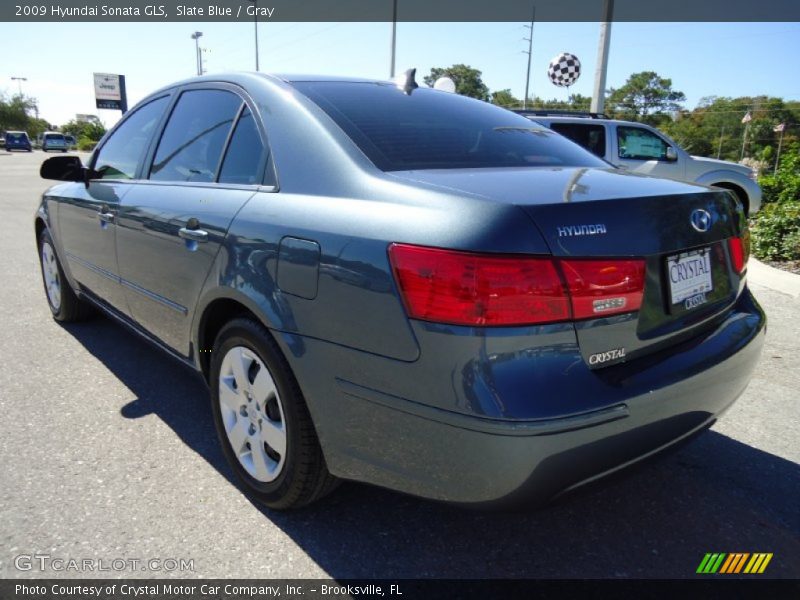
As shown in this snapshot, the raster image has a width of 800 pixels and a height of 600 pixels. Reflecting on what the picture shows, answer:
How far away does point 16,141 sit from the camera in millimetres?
50625

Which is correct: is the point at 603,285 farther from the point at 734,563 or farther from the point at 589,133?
the point at 589,133

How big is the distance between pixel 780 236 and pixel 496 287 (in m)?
7.03

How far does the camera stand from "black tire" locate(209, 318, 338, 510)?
6.57 feet

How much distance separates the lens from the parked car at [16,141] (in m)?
50.3

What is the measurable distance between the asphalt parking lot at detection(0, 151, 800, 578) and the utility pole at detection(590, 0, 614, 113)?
33.9ft

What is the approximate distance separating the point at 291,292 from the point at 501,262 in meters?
0.73

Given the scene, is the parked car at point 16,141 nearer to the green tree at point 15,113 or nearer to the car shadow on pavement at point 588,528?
the green tree at point 15,113

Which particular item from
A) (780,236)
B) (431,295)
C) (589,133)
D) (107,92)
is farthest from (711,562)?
(107,92)

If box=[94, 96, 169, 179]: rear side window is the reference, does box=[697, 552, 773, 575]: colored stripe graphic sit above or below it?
below

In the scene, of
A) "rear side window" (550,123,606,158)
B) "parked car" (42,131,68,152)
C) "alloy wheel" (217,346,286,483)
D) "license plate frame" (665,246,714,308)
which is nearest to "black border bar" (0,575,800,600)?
"alloy wheel" (217,346,286,483)

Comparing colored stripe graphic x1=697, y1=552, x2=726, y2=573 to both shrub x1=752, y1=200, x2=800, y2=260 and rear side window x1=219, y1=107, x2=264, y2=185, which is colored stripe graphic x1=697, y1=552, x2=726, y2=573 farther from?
shrub x1=752, y1=200, x2=800, y2=260

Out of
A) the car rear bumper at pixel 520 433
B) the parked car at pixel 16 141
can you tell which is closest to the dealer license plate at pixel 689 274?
the car rear bumper at pixel 520 433

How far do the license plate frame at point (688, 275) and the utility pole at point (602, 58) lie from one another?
37.1 feet

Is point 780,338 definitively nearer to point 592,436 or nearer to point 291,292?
point 592,436
